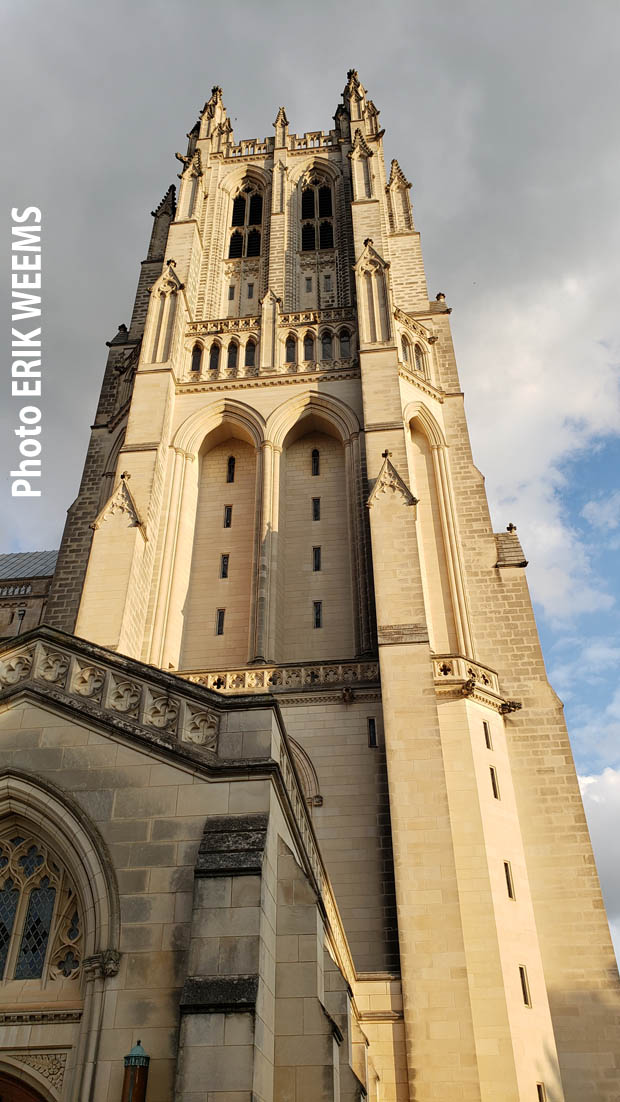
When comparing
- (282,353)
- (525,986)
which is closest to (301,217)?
(282,353)

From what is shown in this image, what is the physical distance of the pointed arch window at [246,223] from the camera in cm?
3384

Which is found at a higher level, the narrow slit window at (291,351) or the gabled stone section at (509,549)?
the narrow slit window at (291,351)

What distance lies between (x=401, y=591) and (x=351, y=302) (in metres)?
14.0

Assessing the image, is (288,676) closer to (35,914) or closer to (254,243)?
(35,914)

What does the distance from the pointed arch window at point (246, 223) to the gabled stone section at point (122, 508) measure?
14592 millimetres

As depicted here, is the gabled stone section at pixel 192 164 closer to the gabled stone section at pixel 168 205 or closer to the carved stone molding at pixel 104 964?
the gabled stone section at pixel 168 205

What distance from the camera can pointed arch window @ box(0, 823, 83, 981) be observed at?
8.13 m

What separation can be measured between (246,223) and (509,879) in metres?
27.4

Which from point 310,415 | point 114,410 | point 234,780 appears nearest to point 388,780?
point 234,780

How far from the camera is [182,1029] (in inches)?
277

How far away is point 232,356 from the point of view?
28.0 m

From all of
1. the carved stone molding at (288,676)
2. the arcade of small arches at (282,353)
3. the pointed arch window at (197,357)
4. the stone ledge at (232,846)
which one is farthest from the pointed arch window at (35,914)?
the pointed arch window at (197,357)

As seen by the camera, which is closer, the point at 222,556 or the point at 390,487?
the point at 390,487

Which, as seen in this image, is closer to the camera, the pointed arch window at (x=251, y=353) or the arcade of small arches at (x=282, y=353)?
the arcade of small arches at (x=282, y=353)
